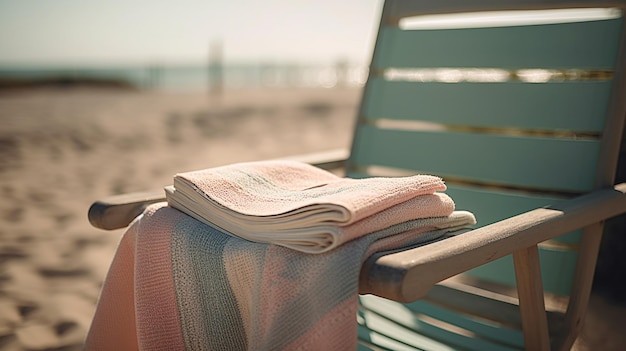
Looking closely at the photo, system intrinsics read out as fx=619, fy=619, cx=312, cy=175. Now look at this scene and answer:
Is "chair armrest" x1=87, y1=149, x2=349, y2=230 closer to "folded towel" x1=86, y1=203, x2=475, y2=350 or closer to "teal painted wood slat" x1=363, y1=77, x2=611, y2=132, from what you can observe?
"folded towel" x1=86, y1=203, x2=475, y2=350

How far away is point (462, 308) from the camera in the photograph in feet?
4.83

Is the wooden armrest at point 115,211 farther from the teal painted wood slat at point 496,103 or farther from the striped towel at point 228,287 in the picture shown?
the teal painted wood slat at point 496,103

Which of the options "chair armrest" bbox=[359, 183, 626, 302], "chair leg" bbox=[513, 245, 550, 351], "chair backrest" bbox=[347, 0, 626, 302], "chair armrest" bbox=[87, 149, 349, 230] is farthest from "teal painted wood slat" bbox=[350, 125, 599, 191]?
"chair armrest" bbox=[87, 149, 349, 230]

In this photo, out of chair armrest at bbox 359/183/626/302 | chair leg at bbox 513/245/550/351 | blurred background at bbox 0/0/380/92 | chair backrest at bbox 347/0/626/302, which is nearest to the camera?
chair armrest at bbox 359/183/626/302

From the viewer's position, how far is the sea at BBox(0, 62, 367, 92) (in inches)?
596

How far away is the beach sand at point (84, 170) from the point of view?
2.08 metres

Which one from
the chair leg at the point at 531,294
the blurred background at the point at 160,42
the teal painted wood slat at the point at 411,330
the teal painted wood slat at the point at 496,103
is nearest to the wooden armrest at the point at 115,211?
the teal painted wood slat at the point at 411,330

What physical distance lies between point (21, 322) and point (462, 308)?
141 cm

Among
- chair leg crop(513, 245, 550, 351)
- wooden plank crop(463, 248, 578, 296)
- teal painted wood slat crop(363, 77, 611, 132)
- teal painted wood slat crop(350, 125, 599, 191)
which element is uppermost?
teal painted wood slat crop(363, 77, 611, 132)

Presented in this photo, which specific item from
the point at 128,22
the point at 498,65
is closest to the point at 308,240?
the point at 498,65

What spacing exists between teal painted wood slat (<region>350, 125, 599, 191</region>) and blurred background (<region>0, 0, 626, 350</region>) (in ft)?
1.76

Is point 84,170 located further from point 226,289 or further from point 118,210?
point 226,289

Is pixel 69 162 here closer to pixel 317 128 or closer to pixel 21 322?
pixel 21 322

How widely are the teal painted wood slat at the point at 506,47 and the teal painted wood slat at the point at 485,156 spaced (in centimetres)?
24
